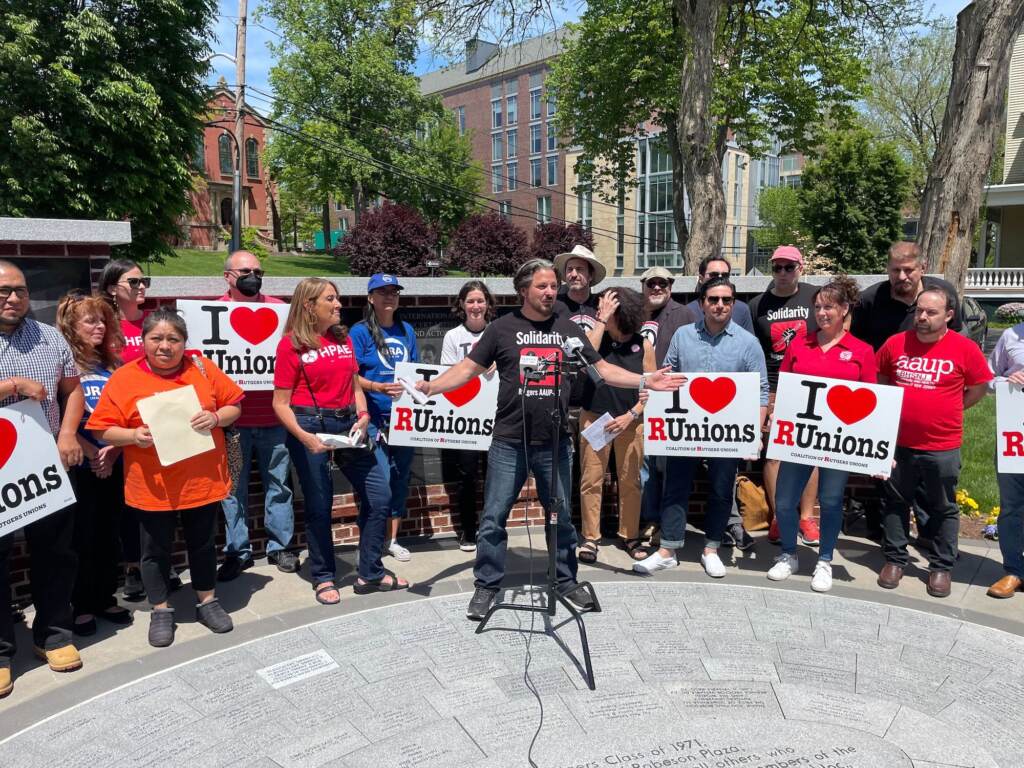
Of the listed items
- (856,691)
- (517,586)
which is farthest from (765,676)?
(517,586)

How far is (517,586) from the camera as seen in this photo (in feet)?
17.0

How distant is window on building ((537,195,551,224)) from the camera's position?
232ft

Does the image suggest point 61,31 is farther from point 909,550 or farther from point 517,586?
point 909,550

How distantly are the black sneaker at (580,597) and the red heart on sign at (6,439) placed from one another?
324cm

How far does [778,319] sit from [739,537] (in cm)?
178

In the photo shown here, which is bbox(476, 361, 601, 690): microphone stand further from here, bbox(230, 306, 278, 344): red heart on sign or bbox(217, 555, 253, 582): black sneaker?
bbox(230, 306, 278, 344): red heart on sign

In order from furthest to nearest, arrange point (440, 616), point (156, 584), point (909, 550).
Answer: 1. point (909, 550)
2. point (440, 616)
3. point (156, 584)

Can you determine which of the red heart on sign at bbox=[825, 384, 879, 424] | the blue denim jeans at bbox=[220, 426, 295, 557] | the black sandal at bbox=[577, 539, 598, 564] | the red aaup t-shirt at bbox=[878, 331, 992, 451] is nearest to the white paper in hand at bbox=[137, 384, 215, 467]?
the blue denim jeans at bbox=[220, 426, 295, 557]

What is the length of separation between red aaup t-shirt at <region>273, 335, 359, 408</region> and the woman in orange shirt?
12.7 inches

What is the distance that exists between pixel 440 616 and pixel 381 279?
232 centimetres

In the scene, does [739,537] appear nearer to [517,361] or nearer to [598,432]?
[598,432]

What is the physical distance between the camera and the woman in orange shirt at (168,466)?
417 cm

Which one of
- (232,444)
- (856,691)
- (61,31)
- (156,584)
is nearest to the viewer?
(856,691)

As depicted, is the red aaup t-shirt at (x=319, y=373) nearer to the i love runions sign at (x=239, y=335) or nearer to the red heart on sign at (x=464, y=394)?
the i love runions sign at (x=239, y=335)
